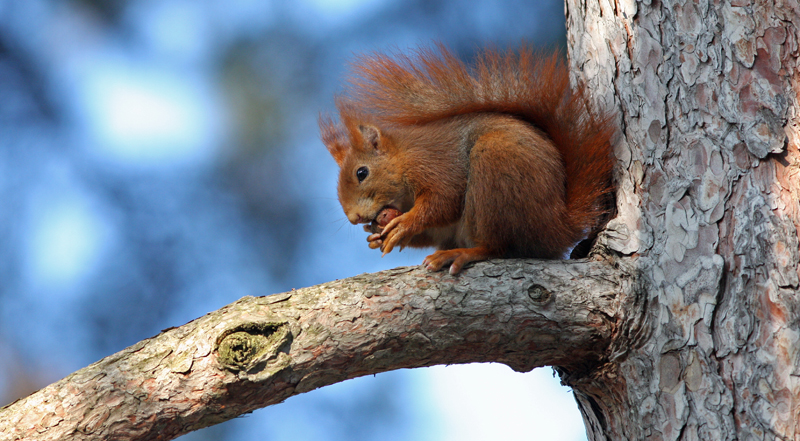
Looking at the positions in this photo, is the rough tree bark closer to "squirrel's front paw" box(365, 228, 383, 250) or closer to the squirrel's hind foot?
the squirrel's hind foot

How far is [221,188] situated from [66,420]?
1734mm

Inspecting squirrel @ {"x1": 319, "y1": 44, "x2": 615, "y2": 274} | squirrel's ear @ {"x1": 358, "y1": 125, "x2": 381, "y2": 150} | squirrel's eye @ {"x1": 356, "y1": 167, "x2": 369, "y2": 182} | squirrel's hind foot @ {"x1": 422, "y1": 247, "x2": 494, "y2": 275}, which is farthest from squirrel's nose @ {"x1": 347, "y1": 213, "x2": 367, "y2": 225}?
squirrel's hind foot @ {"x1": 422, "y1": 247, "x2": 494, "y2": 275}

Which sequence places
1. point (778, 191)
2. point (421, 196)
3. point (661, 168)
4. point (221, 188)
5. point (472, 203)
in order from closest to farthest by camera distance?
point (778, 191), point (661, 168), point (472, 203), point (421, 196), point (221, 188)

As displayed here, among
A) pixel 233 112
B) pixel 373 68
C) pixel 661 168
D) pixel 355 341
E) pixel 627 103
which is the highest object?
pixel 233 112

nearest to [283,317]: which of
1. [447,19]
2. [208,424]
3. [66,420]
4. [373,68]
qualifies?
[208,424]

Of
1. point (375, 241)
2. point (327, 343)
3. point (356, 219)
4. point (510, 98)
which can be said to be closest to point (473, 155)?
point (510, 98)

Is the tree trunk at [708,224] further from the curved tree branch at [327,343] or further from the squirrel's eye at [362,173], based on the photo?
the squirrel's eye at [362,173]

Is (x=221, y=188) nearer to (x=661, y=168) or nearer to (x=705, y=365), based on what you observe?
(x=661, y=168)

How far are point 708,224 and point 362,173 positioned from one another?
3.11ft

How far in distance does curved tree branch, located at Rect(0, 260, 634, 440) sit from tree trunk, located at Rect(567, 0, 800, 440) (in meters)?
0.10

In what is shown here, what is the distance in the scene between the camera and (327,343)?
1198mm

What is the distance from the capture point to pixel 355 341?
47.4 inches

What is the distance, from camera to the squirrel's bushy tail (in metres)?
1.42

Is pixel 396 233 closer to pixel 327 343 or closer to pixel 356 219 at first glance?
pixel 356 219
